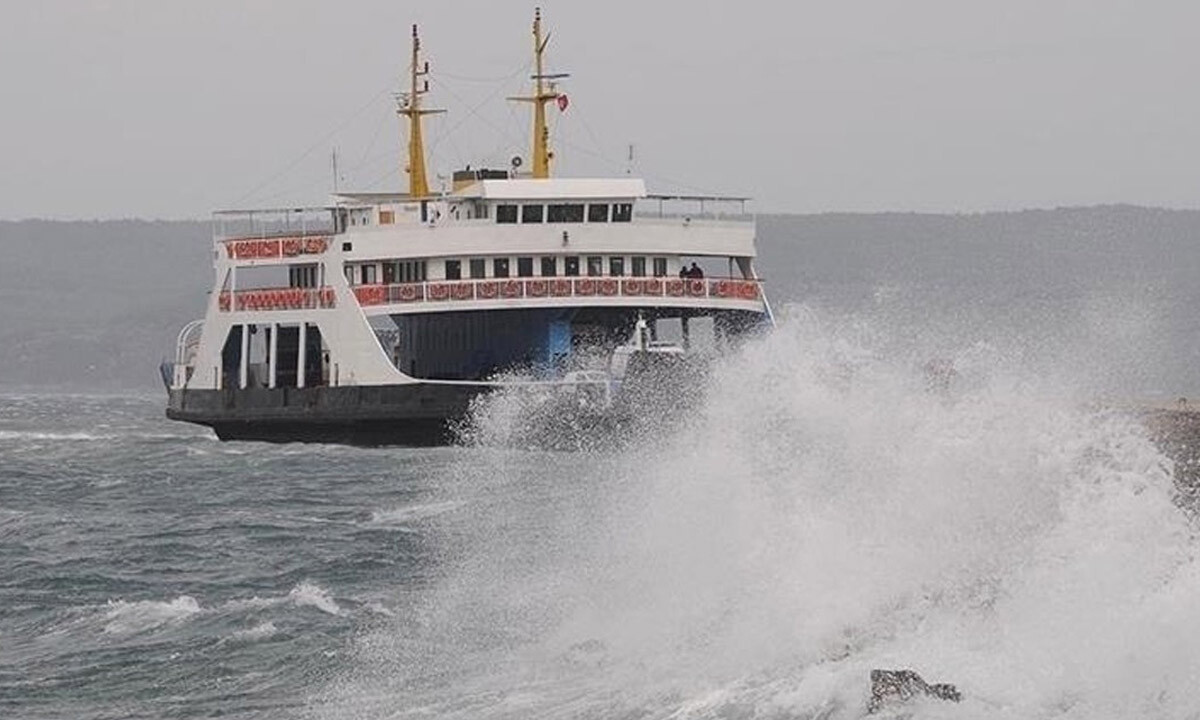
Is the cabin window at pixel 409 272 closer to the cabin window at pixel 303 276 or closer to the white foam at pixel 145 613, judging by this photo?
the cabin window at pixel 303 276

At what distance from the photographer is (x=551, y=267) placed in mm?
59906

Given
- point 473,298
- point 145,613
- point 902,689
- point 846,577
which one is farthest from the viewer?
point 473,298

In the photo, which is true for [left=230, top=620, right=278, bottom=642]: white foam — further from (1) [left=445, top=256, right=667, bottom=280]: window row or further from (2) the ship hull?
(1) [left=445, top=256, right=667, bottom=280]: window row

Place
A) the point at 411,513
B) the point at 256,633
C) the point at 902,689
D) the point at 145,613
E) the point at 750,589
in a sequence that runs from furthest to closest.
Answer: the point at 411,513 → the point at 145,613 → the point at 256,633 → the point at 750,589 → the point at 902,689

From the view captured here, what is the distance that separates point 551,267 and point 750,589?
33.3 meters

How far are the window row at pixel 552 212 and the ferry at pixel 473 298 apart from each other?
31 millimetres

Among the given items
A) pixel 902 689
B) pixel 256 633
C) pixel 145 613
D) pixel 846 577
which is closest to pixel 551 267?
pixel 145 613

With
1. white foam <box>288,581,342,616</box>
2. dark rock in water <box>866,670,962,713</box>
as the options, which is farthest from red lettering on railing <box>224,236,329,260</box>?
dark rock in water <box>866,670,962,713</box>

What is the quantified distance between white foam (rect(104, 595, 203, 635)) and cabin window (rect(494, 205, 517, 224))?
26.7 meters

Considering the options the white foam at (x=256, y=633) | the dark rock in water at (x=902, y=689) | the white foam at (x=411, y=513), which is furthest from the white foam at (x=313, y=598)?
the dark rock in water at (x=902, y=689)

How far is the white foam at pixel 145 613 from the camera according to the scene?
31812 mm

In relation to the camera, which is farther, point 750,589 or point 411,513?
point 411,513

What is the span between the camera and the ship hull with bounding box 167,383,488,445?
189 ft

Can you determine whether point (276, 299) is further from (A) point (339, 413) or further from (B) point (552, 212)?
(B) point (552, 212)
